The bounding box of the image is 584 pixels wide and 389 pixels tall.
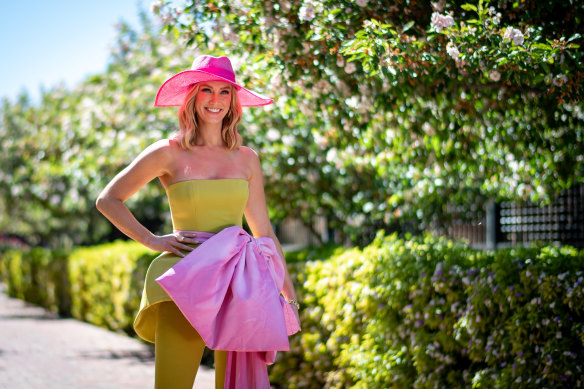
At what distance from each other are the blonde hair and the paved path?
368 centimetres

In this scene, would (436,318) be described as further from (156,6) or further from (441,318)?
(156,6)

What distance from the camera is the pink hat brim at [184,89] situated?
10.9ft

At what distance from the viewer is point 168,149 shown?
10.7 ft

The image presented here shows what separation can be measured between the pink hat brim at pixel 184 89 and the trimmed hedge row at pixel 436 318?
1.78 meters

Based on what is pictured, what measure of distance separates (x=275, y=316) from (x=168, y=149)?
90 centimetres

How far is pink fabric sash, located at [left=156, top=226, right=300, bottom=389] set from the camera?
9.71 feet

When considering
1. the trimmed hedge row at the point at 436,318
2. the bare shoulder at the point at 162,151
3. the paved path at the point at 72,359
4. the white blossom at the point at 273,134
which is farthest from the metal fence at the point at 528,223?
the bare shoulder at the point at 162,151

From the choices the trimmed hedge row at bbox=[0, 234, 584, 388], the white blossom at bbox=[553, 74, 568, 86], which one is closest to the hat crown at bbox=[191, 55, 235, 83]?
the white blossom at bbox=[553, 74, 568, 86]

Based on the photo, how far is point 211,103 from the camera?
3342 millimetres

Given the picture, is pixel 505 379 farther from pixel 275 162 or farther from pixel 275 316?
pixel 275 162

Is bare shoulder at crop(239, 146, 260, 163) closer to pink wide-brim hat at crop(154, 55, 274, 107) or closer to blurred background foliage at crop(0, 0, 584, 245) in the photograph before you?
pink wide-brim hat at crop(154, 55, 274, 107)

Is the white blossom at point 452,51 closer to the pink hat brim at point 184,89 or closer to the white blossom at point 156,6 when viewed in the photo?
the pink hat brim at point 184,89

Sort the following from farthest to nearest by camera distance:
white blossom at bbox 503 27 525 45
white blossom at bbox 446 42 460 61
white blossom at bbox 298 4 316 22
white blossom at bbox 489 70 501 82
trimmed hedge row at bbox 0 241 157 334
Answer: trimmed hedge row at bbox 0 241 157 334 < white blossom at bbox 298 4 316 22 < white blossom at bbox 489 70 501 82 < white blossom at bbox 446 42 460 61 < white blossom at bbox 503 27 525 45

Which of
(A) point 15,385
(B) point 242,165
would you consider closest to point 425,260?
(B) point 242,165
